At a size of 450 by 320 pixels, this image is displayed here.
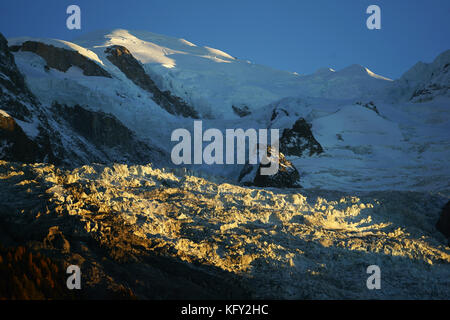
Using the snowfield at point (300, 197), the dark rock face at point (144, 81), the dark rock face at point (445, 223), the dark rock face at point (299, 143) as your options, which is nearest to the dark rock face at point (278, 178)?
the snowfield at point (300, 197)

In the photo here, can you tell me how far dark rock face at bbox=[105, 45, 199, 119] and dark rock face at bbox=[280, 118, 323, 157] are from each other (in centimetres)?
2684

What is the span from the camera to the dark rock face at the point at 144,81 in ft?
211

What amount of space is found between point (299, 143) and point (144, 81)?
34152 mm

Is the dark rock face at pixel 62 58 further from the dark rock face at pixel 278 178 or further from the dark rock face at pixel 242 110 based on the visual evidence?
the dark rock face at pixel 278 178

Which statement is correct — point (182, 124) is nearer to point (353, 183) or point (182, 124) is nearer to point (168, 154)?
point (168, 154)

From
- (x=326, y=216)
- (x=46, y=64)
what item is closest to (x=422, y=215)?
(x=326, y=216)

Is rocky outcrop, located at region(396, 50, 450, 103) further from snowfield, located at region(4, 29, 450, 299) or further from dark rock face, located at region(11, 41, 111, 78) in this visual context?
dark rock face, located at region(11, 41, 111, 78)

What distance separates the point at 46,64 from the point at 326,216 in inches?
1672

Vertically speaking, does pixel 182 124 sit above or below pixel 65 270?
above

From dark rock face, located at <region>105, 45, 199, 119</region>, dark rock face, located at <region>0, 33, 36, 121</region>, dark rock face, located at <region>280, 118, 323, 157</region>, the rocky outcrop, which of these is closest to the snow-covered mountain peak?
the rocky outcrop

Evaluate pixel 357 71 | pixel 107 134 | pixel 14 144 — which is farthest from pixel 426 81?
pixel 14 144

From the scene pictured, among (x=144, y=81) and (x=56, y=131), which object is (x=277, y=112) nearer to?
(x=144, y=81)

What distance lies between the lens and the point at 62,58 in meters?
53.7

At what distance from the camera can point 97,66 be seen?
182ft
